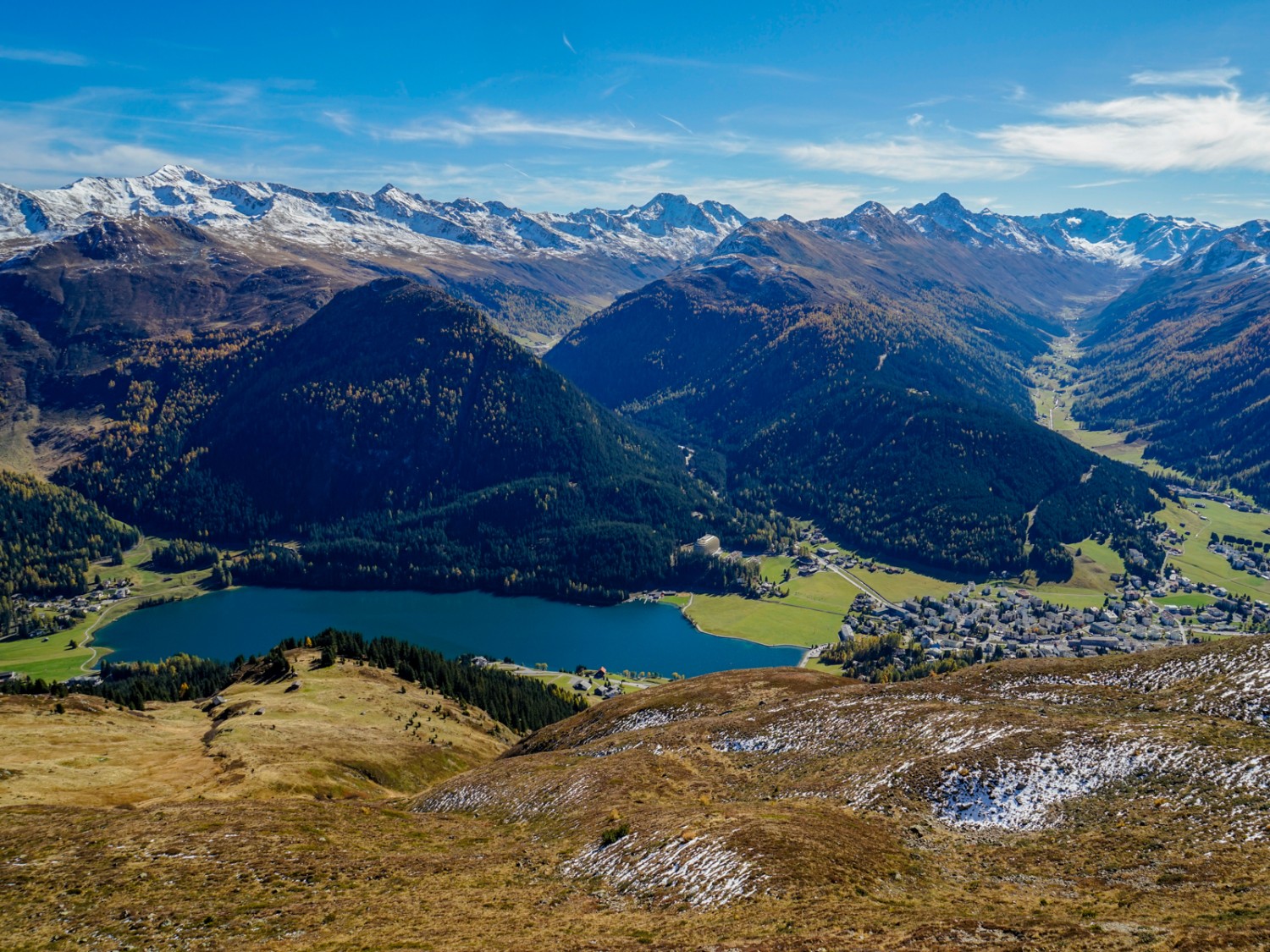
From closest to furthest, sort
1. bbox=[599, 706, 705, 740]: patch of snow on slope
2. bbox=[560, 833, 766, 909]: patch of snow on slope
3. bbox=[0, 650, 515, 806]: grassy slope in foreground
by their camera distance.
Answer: bbox=[560, 833, 766, 909]: patch of snow on slope < bbox=[0, 650, 515, 806]: grassy slope in foreground < bbox=[599, 706, 705, 740]: patch of snow on slope

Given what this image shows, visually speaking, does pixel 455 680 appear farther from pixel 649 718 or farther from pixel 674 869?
pixel 674 869

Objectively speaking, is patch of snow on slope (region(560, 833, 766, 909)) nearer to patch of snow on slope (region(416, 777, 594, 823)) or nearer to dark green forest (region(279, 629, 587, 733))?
patch of snow on slope (region(416, 777, 594, 823))

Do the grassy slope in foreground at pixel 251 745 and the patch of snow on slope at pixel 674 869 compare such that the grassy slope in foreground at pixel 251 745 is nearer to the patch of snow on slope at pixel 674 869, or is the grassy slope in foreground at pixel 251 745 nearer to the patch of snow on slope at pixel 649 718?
the patch of snow on slope at pixel 649 718

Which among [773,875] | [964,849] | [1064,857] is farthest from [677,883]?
[1064,857]

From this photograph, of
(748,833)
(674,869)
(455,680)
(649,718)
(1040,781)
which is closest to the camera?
(674,869)

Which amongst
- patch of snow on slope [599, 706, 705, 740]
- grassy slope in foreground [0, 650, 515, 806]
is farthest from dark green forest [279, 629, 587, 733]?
patch of snow on slope [599, 706, 705, 740]

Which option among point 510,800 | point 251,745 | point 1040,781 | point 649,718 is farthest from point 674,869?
point 251,745

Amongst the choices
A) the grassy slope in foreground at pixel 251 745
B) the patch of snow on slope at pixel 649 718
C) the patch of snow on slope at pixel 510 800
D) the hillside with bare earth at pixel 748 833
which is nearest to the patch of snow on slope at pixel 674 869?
the hillside with bare earth at pixel 748 833
